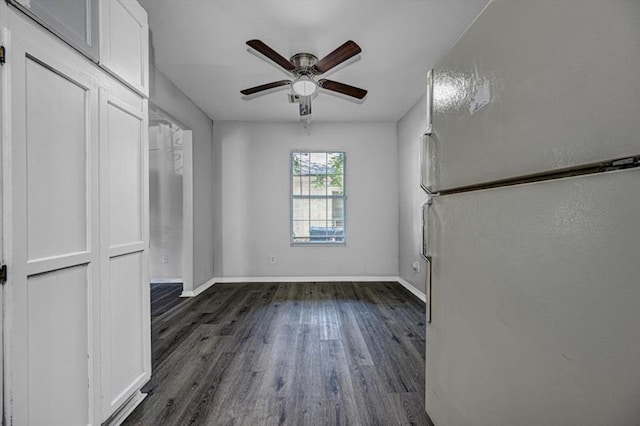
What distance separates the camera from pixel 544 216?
781 mm

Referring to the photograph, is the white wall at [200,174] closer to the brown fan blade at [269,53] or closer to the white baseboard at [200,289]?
the white baseboard at [200,289]

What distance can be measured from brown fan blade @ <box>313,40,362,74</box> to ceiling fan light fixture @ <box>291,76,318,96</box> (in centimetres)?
14

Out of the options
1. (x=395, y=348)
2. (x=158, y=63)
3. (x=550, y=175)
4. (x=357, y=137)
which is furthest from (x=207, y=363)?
(x=357, y=137)

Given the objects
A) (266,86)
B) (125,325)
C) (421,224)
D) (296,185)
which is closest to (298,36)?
(266,86)

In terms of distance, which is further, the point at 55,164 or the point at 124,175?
the point at 124,175

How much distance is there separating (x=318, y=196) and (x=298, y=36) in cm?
279

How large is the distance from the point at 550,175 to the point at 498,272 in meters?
0.35

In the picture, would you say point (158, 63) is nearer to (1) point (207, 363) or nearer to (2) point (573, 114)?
(1) point (207, 363)

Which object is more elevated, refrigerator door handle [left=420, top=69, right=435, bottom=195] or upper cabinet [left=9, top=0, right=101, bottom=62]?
upper cabinet [left=9, top=0, right=101, bottom=62]

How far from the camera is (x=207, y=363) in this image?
227cm

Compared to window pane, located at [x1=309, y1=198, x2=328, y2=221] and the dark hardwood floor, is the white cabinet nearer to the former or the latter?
the dark hardwood floor

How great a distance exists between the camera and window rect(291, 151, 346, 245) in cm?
512

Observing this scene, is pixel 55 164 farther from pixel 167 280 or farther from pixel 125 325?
pixel 167 280

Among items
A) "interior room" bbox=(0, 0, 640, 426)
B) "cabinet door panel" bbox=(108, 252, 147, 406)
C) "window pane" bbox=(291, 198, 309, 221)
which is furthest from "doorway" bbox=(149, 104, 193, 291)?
"cabinet door panel" bbox=(108, 252, 147, 406)
